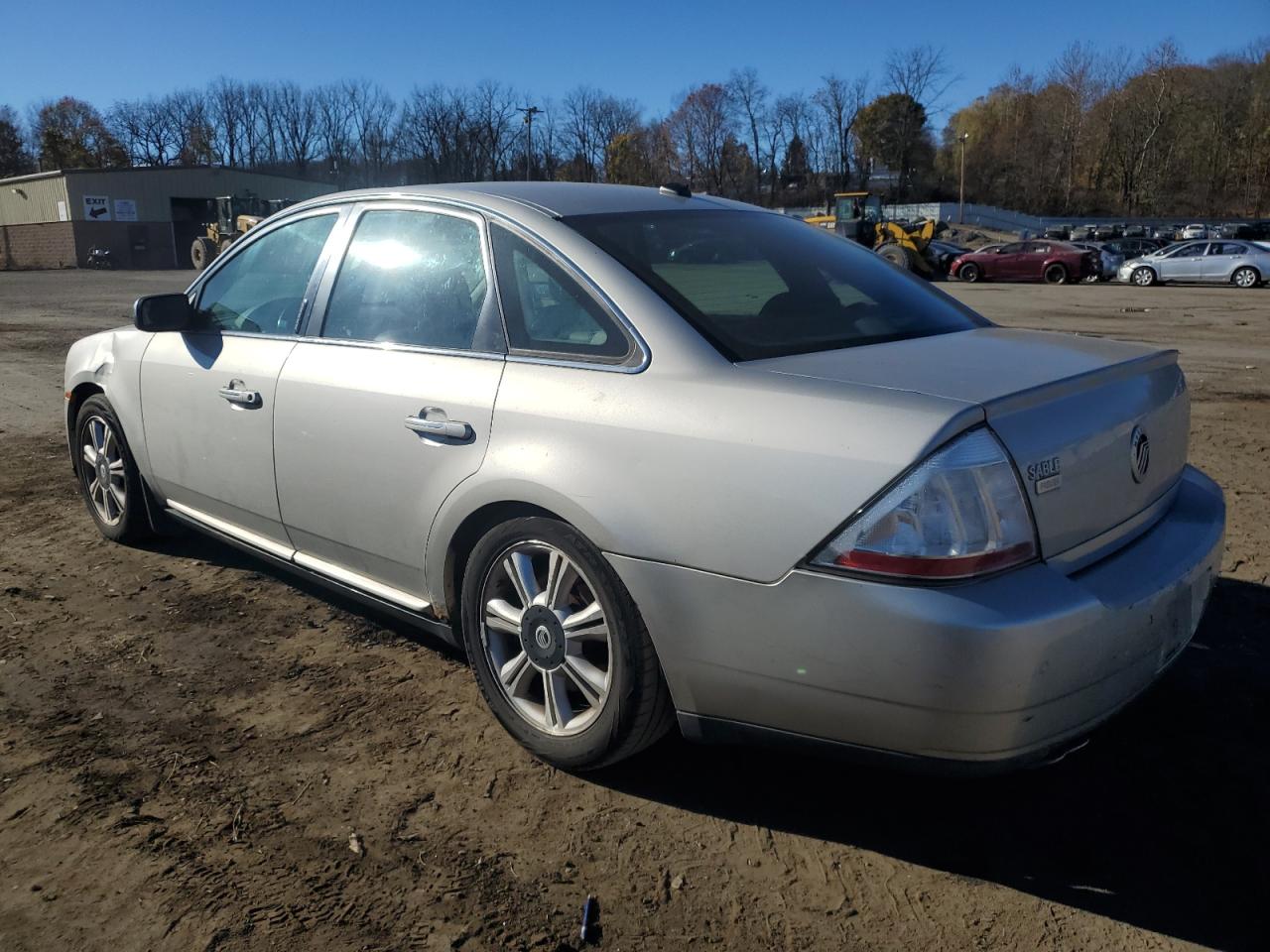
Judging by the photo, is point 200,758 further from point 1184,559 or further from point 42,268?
point 42,268

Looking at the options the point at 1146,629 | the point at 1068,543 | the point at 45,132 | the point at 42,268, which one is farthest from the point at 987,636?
the point at 45,132

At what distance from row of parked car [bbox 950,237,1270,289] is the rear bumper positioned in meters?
30.8

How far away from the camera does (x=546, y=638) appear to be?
272 centimetres

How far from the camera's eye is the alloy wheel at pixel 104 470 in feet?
15.0

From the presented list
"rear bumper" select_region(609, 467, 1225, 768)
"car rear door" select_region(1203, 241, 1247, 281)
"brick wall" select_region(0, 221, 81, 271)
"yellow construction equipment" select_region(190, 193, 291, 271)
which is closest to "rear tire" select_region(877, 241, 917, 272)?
"car rear door" select_region(1203, 241, 1247, 281)

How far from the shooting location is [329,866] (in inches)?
95.0

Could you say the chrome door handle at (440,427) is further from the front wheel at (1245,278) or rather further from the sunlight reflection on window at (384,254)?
the front wheel at (1245,278)

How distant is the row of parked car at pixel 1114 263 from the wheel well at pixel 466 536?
102 ft

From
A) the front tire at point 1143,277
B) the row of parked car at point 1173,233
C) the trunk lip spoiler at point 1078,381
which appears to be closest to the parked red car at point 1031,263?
the front tire at point 1143,277

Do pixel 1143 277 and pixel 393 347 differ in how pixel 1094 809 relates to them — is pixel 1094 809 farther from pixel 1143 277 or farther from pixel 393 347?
pixel 1143 277

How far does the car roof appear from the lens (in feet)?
10.2

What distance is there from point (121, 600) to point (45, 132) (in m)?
110

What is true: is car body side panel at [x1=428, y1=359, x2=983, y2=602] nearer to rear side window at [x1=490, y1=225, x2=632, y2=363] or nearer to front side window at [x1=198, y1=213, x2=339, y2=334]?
rear side window at [x1=490, y1=225, x2=632, y2=363]

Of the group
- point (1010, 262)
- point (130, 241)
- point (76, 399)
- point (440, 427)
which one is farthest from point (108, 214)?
point (440, 427)
